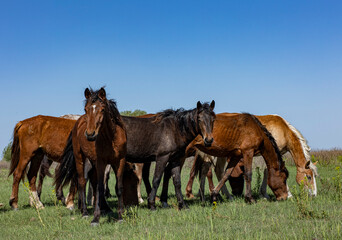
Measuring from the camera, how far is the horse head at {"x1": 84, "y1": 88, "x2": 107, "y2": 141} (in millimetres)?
5422

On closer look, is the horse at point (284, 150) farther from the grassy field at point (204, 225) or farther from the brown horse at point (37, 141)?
the brown horse at point (37, 141)

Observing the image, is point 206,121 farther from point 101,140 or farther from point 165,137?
point 101,140

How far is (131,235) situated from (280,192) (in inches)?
206

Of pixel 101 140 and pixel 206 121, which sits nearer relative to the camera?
pixel 101 140

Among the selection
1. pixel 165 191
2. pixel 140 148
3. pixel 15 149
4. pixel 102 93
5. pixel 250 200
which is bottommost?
pixel 250 200

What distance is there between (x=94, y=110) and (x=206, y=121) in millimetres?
3016

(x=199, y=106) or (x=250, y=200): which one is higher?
(x=199, y=106)

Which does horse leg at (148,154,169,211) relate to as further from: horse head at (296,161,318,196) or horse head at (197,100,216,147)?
horse head at (296,161,318,196)

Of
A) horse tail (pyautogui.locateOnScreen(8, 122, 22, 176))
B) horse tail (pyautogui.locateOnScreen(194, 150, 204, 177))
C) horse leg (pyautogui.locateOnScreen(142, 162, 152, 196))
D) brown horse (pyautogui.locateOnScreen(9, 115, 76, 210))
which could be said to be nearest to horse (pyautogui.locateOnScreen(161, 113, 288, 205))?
horse leg (pyautogui.locateOnScreen(142, 162, 152, 196))

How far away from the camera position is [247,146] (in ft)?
29.4

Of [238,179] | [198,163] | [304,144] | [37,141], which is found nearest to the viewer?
[37,141]

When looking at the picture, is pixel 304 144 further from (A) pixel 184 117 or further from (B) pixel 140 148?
(B) pixel 140 148


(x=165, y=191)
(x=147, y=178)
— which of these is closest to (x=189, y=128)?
(x=165, y=191)

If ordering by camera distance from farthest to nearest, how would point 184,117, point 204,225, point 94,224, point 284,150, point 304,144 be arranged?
point 284,150
point 304,144
point 184,117
point 94,224
point 204,225
